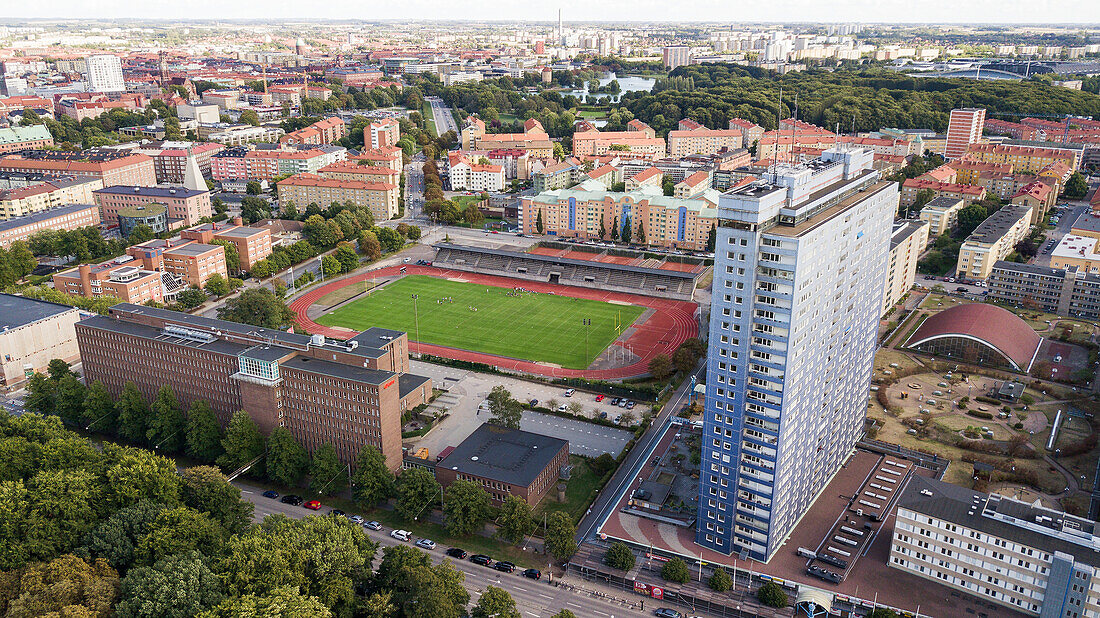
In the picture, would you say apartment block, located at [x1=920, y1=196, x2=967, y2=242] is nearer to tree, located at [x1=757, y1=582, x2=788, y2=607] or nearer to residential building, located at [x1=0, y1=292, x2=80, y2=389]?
tree, located at [x1=757, y1=582, x2=788, y2=607]

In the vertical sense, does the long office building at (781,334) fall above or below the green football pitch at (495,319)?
above

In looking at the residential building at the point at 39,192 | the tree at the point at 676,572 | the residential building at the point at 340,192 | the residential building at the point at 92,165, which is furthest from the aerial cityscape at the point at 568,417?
the residential building at the point at 92,165

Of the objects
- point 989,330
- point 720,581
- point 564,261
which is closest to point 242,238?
point 564,261

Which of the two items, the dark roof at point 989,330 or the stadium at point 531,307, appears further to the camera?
the stadium at point 531,307

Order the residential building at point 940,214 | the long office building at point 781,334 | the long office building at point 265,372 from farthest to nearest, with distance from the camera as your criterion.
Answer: the residential building at point 940,214
the long office building at point 265,372
the long office building at point 781,334

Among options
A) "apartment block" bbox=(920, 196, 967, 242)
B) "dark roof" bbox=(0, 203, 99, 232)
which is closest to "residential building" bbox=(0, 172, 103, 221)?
"dark roof" bbox=(0, 203, 99, 232)

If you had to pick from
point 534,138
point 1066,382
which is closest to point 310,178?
point 534,138

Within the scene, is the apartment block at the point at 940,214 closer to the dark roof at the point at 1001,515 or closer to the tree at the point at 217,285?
the dark roof at the point at 1001,515
